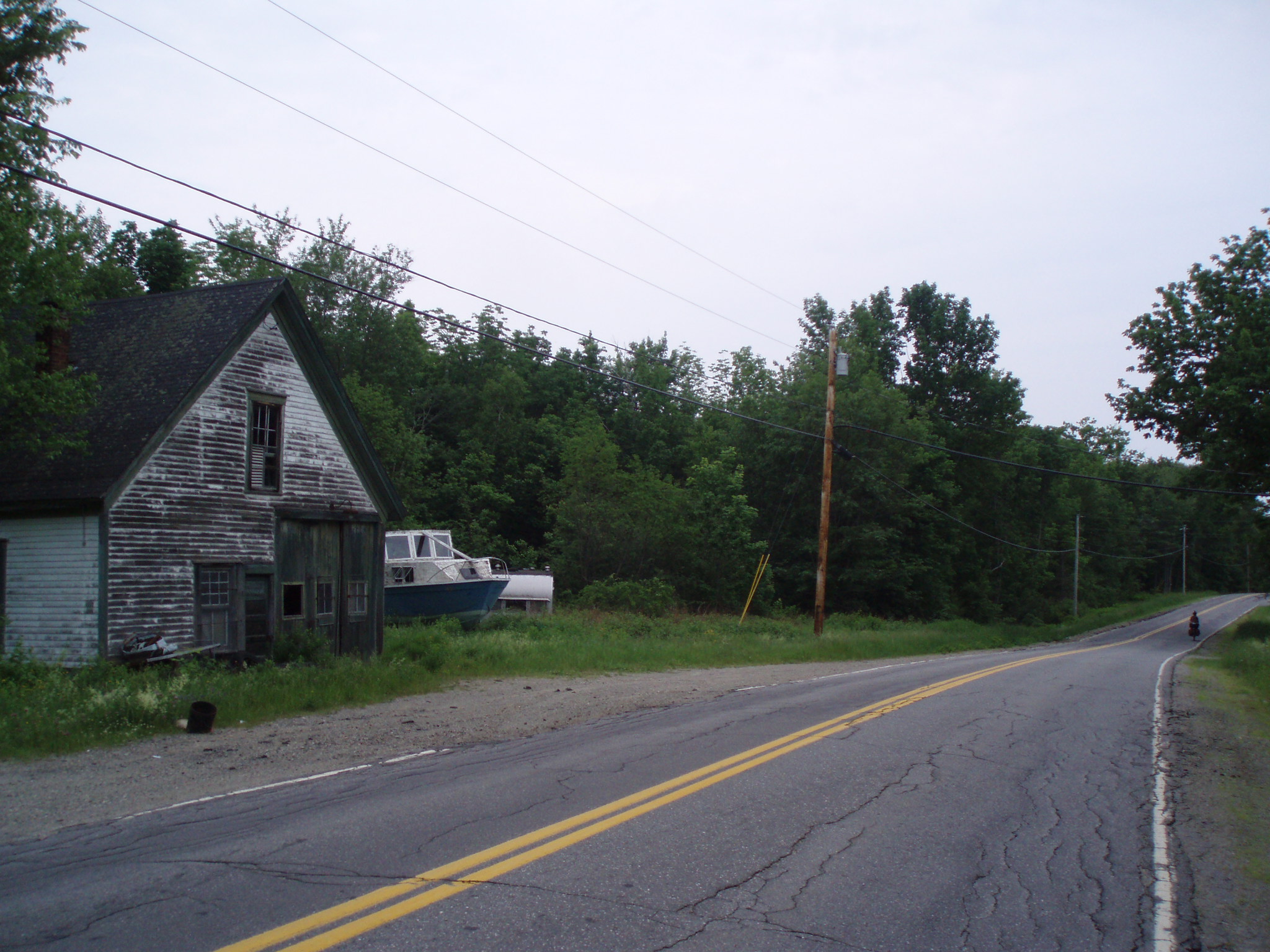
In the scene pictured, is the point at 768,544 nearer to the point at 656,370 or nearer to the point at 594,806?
the point at 656,370

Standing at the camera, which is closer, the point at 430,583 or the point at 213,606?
the point at 213,606

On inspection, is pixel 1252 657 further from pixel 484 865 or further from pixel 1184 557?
pixel 1184 557

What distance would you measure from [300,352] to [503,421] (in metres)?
33.6

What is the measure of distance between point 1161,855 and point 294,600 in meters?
15.1

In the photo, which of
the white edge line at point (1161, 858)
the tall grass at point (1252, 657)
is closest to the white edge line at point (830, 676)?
the white edge line at point (1161, 858)

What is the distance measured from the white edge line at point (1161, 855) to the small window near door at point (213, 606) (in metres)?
14.2

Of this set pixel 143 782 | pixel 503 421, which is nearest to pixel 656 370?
pixel 503 421

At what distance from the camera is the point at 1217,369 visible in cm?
3522

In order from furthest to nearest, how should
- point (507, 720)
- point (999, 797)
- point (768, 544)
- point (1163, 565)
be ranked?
point (1163, 565) → point (768, 544) → point (507, 720) → point (999, 797)

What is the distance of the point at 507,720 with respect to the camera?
1146cm

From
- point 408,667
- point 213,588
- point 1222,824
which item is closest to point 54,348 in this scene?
point 213,588

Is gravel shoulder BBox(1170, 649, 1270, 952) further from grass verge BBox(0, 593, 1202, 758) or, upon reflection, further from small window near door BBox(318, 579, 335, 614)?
small window near door BBox(318, 579, 335, 614)

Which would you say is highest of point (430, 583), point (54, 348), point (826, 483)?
point (54, 348)

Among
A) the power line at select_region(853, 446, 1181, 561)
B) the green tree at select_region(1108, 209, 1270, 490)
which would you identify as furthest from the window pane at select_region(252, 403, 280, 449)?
the green tree at select_region(1108, 209, 1270, 490)
